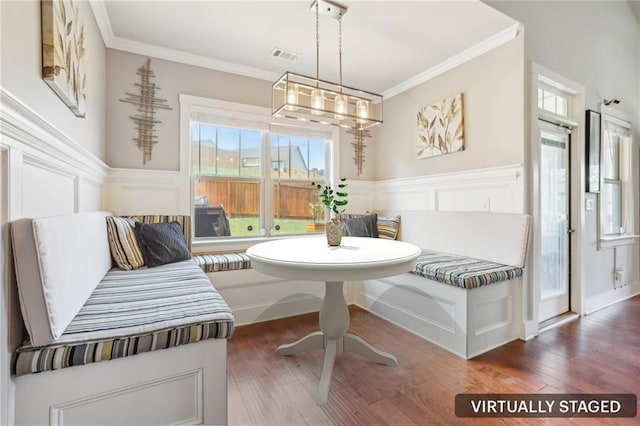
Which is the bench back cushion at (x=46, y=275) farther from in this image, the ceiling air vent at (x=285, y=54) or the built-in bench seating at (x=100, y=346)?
the ceiling air vent at (x=285, y=54)

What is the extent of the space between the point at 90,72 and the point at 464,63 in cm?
316

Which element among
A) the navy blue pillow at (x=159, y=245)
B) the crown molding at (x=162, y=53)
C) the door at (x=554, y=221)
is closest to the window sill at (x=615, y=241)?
the door at (x=554, y=221)

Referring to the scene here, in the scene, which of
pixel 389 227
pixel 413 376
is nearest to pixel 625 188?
pixel 389 227

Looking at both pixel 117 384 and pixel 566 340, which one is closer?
pixel 117 384

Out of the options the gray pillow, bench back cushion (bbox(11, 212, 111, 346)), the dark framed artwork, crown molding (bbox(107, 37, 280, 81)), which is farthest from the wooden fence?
the dark framed artwork

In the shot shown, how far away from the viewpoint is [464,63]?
2861 mm

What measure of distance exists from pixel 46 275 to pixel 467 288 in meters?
2.22

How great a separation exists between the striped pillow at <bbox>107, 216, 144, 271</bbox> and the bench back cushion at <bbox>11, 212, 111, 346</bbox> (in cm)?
89

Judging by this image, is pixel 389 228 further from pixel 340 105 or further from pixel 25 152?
pixel 25 152

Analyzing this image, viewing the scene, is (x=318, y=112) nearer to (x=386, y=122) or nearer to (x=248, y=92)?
(x=248, y=92)

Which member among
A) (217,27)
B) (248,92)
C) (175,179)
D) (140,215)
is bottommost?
(140,215)

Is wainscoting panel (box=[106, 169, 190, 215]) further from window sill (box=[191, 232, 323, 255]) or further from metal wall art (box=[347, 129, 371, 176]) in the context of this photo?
metal wall art (box=[347, 129, 371, 176])

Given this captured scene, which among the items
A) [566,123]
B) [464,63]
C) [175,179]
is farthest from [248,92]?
[566,123]

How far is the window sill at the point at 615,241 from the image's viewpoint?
10.3ft
